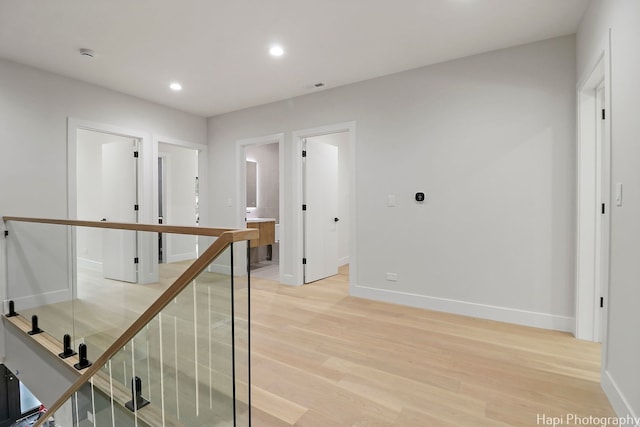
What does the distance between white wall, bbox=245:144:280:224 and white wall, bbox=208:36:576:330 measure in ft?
9.73

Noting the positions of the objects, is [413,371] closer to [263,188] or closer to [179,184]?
[263,188]

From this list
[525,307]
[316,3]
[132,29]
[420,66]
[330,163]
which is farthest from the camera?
[330,163]

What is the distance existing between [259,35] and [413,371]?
3.07m

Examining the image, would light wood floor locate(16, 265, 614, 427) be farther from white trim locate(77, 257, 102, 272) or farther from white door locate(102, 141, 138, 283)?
white door locate(102, 141, 138, 283)

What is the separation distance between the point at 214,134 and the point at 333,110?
2.43 metres

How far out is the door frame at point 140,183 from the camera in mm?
1993

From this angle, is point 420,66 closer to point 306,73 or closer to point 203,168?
point 306,73

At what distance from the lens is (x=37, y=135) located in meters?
3.47

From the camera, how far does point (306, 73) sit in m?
3.60

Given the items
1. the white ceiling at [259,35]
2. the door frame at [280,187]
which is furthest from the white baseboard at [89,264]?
the door frame at [280,187]

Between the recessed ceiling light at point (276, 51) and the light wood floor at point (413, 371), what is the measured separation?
2743 millimetres

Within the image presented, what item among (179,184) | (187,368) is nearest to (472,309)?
(187,368)

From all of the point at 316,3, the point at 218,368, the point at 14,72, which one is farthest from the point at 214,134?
the point at 218,368

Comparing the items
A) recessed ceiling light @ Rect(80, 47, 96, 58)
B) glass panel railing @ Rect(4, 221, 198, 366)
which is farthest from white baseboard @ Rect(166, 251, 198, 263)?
recessed ceiling light @ Rect(80, 47, 96, 58)
